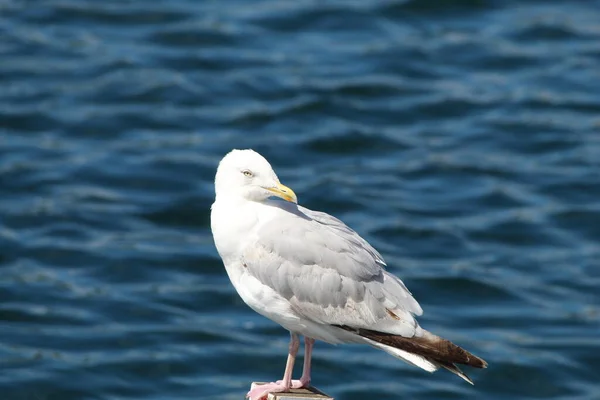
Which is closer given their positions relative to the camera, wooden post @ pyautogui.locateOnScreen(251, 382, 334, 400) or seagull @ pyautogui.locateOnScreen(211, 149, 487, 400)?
wooden post @ pyautogui.locateOnScreen(251, 382, 334, 400)

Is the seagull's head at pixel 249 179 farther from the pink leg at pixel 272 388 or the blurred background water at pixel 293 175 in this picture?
the blurred background water at pixel 293 175

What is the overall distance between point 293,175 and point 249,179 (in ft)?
34.1

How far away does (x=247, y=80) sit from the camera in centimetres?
1989

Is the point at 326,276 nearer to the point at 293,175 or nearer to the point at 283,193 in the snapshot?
the point at 283,193

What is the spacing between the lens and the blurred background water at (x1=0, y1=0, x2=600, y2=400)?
1423 centimetres

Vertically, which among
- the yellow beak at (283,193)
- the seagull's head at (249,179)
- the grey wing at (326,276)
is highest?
the seagull's head at (249,179)

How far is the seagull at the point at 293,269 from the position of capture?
22.7ft

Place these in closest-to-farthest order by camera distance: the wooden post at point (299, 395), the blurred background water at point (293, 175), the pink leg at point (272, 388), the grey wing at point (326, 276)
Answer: the wooden post at point (299, 395)
the pink leg at point (272, 388)
the grey wing at point (326, 276)
the blurred background water at point (293, 175)

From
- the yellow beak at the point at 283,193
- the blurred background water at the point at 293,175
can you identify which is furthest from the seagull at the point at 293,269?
the blurred background water at the point at 293,175

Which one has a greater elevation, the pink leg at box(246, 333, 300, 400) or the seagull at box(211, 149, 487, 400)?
the seagull at box(211, 149, 487, 400)

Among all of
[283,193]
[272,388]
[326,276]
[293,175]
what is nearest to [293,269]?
[326,276]

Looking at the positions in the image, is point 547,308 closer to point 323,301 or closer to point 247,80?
point 247,80

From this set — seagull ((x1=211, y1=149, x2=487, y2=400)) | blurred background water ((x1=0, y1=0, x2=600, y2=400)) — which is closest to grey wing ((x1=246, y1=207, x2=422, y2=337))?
seagull ((x1=211, y1=149, x2=487, y2=400))

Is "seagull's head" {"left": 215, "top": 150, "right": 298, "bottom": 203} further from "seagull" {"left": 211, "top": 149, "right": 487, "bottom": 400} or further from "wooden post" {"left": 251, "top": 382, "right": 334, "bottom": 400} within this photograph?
"wooden post" {"left": 251, "top": 382, "right": 334, "bottom": 400}
